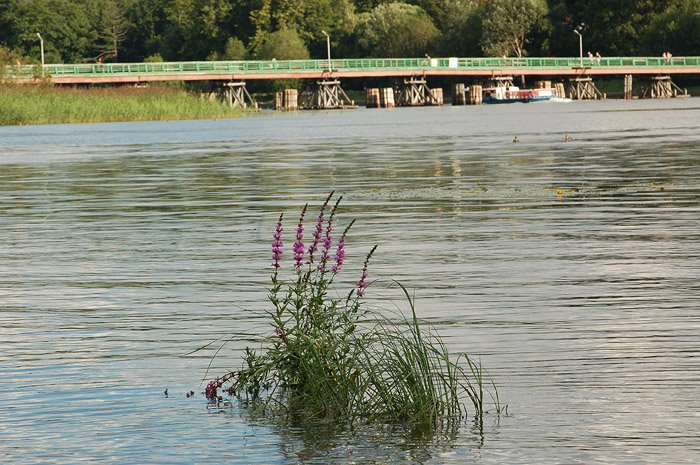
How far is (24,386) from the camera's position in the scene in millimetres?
10273

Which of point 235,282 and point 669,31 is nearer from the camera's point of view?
point 235,282

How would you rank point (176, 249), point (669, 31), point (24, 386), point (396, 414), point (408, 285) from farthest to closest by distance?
point (669, 31) → point (176, 249) → point (408, 285) → point (24, 386) → point (396, 414)

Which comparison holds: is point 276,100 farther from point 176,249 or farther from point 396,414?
point 396,414

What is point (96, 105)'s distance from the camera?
9031cm

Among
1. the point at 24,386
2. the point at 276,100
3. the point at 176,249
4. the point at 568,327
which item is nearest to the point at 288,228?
the point at 176,249

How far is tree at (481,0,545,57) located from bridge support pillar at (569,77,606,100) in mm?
9858

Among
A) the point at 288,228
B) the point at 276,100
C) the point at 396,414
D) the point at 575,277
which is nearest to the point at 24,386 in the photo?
the point at 396,414

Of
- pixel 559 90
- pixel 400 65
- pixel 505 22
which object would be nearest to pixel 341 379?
pixel 400 65

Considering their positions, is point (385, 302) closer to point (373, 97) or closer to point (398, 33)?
point (373, 97)

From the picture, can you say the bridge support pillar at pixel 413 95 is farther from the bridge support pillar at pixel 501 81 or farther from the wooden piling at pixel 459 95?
the bridge support pillar at pixel 501 81

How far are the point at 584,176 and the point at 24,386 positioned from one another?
70.7ft

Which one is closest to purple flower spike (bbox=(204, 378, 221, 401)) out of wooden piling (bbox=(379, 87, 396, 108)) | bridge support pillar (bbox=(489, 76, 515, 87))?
bridge support pillar (bbox=(489, 76, 515, 87))

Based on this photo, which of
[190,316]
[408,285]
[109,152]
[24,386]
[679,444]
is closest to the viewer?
[679,444]

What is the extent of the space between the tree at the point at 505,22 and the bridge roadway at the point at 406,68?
7227 millimetres
